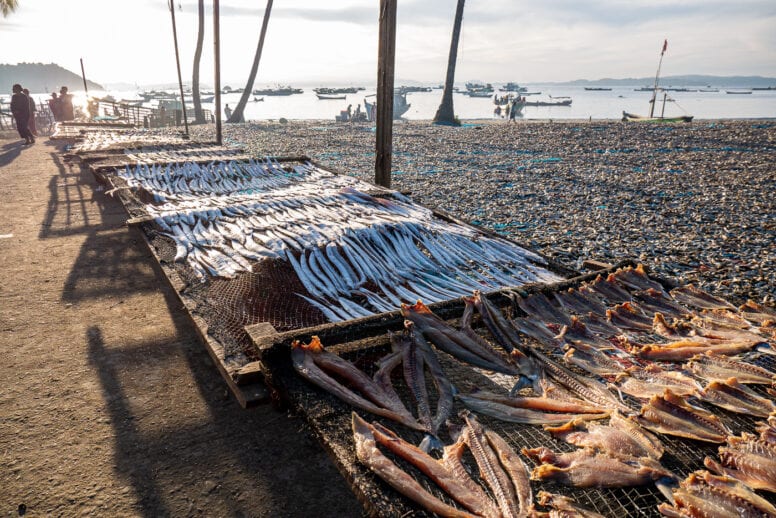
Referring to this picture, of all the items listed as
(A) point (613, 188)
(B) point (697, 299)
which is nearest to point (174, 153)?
(A) point (613, 188)

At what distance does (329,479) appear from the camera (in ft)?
10.2

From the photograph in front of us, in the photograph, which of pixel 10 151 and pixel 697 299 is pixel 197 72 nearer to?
pixel 10 151

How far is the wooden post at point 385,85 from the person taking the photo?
28.1 feet

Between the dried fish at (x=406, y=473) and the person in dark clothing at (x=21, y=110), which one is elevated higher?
the person in dark clothing at (x=21, y=110)

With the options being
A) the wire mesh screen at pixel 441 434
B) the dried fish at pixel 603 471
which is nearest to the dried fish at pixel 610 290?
the wire mesh screen at pixel 441 434

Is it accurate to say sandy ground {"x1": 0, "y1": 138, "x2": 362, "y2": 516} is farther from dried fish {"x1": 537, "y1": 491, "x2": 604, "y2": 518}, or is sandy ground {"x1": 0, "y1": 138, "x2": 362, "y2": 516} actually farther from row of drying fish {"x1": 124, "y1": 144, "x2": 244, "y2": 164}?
row of drying fish {"x1": 124, "y1": 144, "x2": 244, "y2": 164}

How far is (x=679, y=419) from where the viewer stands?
8.64 feet

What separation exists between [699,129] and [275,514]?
95.2 feet

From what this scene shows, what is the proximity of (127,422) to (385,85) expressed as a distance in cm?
745

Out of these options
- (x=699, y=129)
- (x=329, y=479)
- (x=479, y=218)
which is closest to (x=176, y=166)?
(x=479, y=218)

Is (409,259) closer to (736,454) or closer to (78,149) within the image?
(736,454)

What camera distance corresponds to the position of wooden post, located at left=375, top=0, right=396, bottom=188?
28.1 ft

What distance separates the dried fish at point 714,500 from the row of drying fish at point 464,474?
15.8 inches

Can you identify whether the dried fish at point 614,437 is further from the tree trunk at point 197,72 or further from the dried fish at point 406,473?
the tree trunk at point 197,72
